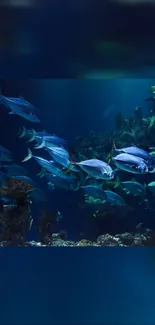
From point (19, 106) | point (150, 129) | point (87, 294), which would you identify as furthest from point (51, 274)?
point (150, 129)

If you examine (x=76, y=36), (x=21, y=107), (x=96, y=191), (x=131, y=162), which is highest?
(x=76, y=36)

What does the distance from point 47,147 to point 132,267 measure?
276 cm

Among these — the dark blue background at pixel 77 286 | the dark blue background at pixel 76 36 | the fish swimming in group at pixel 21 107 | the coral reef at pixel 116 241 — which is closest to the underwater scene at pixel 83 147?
the coral reef at pixel 116 241

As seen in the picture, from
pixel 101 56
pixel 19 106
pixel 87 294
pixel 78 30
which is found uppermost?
pixel 78 30

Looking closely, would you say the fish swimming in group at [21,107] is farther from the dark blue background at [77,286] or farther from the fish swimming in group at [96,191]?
the dark blue background at [77,286]

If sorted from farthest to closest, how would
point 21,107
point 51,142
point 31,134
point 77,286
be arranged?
point 31,134 < point 51,142 < point 21,107 < point 77,286

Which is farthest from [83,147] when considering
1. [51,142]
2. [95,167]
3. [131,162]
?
[131,162]

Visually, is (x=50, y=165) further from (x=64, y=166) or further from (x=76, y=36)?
(x=76, y=36)

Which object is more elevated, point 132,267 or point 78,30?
point 78,30

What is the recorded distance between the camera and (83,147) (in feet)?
21.2

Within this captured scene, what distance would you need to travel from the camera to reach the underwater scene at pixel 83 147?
625 cm

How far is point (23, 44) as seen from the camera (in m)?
3.73

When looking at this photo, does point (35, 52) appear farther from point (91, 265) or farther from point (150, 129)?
point (150, 129)

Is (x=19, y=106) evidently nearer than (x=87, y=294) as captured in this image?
No
